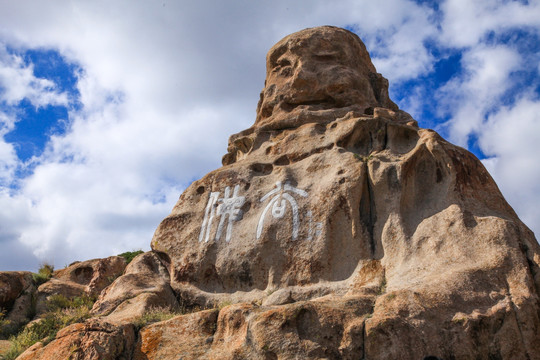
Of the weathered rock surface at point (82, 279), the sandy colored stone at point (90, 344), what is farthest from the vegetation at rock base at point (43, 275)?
the sandy colored stone at point (90, 344)

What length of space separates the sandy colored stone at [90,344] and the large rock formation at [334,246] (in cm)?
8

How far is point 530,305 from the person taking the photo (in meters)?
9.20

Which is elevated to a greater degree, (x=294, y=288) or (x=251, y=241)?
(x=251, y=241)

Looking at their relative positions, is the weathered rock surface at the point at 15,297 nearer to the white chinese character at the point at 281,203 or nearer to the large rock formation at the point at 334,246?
the large rock formation at the point at 334,246

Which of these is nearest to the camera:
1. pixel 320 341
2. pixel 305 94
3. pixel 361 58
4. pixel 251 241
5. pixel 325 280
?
pixel 320 341

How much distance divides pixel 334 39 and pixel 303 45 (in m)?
1.05

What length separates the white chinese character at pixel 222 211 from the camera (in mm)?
14070

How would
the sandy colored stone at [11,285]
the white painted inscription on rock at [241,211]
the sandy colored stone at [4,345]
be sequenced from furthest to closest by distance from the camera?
the sandy colored stone at [11,285] < the white painted inscription on rock at [241,211] < the sandy colored stone at [4,345]

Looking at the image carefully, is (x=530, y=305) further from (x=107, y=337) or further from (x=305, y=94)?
(x=305, y=94)

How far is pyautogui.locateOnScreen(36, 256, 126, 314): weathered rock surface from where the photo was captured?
15.6 meters

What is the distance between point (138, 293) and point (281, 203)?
4.06 m

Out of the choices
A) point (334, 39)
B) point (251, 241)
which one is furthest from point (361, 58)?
point (251, 241)

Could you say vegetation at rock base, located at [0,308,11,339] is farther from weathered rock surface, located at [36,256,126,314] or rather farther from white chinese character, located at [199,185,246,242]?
white chinese character, located at [199,185,246,242]

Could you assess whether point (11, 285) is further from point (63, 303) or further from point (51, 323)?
point (51, 323)
